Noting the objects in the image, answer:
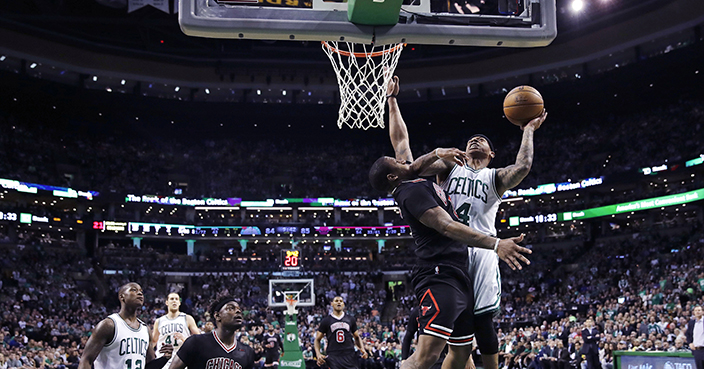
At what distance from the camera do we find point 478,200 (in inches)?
203

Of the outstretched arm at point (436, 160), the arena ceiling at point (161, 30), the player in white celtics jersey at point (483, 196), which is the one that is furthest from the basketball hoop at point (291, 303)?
the arena ceiling at point (161, 30)

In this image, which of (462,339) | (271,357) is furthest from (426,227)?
(271,357)

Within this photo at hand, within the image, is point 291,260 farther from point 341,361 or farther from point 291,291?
point 341,361

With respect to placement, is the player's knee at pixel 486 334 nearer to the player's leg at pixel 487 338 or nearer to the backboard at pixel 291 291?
the player's leg at pixel 487 338

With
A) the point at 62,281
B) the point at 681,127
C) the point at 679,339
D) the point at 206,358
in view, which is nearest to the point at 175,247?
the point at 62,281

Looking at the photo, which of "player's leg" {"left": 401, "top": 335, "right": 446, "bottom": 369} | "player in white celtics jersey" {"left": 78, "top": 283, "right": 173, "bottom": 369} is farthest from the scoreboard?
"player's leg" {"left": 401, "top": 335, "right": 446, "bottom": 369}

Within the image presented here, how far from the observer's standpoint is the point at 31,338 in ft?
83.1

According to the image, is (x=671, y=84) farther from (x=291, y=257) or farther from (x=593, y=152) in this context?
(x=291, y=257)

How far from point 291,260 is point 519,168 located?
1508cm

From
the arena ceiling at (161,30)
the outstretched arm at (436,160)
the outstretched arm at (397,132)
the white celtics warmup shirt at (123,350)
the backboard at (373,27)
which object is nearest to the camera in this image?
the outstretched arm at (436,160)

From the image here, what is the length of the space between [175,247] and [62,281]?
14.3 metres

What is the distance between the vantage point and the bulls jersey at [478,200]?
517 centimetres

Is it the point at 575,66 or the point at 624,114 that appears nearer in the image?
the point at 575,66

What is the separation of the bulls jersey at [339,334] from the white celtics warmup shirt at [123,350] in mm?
4913
